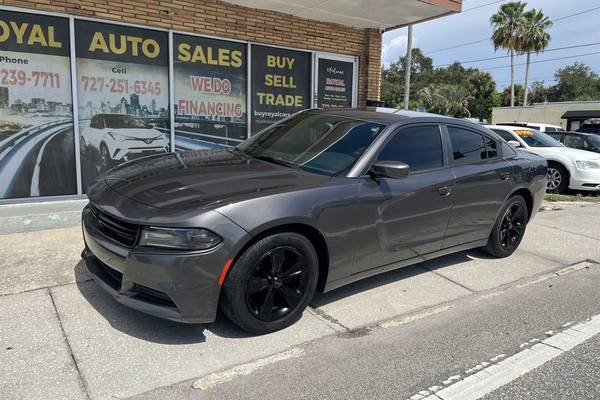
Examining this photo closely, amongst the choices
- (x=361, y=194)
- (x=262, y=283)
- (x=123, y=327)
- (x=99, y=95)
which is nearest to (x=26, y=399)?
(x=123, y=327)

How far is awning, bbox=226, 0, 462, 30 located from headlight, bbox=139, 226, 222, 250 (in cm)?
577

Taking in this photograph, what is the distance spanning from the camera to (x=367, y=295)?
428 cm

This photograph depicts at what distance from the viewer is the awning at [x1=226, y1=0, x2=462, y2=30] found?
776 centimetres

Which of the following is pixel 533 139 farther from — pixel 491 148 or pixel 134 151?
pixel 134 151

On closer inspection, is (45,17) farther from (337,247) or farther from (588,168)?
(588,168)

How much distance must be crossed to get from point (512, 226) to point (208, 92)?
5154 millimetres

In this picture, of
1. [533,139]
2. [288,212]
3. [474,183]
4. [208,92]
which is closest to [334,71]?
[208,92]

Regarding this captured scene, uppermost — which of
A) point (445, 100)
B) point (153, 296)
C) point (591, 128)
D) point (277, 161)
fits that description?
point (445, 100)

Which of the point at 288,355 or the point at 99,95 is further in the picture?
the point at 99,95

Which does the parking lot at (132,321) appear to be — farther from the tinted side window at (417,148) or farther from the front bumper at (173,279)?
the tinted side window at (417,148)

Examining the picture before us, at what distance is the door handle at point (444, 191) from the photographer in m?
4.37

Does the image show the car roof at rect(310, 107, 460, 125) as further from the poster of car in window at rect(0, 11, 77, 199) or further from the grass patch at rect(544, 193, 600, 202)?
the grass patch at rect(544, 193, 600, 202)

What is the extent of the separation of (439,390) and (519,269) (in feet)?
9.77

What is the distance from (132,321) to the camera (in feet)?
11.3
